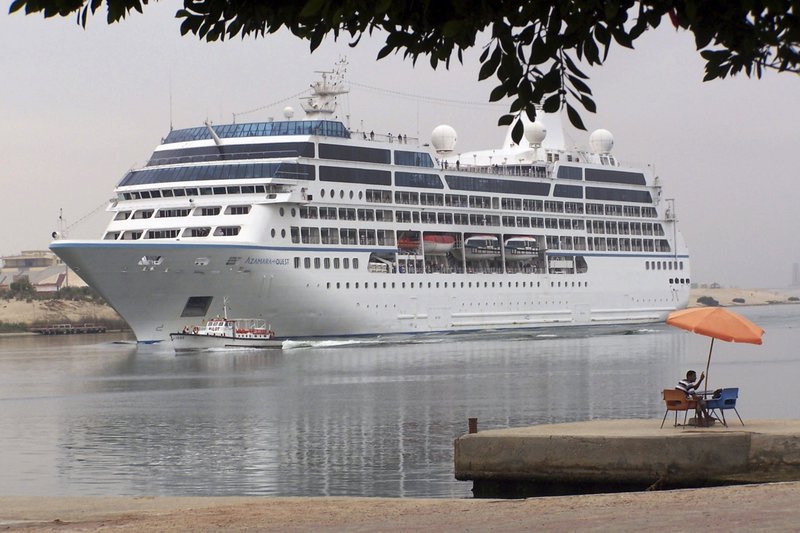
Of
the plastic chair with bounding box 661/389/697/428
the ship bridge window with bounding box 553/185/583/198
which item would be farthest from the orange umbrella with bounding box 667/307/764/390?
the ship bridge window with bounding box 553/185/583/198

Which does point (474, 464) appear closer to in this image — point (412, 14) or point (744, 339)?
point (744, 339)

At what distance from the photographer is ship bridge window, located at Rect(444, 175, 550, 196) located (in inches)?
2926

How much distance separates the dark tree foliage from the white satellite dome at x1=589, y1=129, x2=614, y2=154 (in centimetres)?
8095

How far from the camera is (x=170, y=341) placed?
59781 millimetres

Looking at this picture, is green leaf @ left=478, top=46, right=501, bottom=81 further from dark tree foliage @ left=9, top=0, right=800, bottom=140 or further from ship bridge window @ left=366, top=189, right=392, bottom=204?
ship bridge window @ left=366, top=189, right=392, bottom=204

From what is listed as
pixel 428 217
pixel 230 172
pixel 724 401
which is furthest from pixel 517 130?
pixel 428 217

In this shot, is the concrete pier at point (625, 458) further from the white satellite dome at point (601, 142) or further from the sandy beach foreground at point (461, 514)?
the white satellite dome at point (601, 142)

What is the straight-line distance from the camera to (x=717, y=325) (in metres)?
19.6

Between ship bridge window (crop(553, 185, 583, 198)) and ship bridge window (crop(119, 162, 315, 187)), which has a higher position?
ship bridge window (crop(553, 185, 583, 198))

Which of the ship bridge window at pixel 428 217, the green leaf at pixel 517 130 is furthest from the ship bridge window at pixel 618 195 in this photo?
the green leaf at pixel 517 130

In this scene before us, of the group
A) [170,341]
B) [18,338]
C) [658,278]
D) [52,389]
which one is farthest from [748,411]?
[18,338]

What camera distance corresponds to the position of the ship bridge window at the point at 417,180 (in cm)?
7000

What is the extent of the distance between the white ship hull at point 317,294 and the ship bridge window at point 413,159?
6.01 meters

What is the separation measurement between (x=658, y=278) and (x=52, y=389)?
5305 cm
